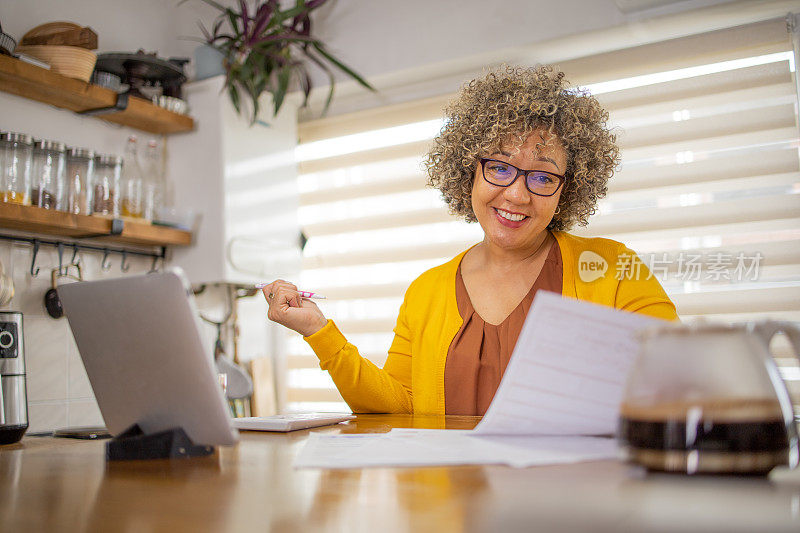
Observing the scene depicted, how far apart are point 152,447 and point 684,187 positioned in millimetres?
2068

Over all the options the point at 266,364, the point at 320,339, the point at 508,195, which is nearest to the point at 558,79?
the point at 508,195

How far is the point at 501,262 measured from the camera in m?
1.84

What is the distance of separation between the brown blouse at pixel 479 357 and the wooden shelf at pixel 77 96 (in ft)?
4.84

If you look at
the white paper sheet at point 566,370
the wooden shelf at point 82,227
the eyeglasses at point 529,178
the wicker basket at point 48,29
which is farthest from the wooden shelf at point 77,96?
the white paper sheet at point 566,370

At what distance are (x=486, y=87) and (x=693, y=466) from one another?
141cm

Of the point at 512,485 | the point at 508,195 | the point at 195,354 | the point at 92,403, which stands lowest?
the point at 92,403

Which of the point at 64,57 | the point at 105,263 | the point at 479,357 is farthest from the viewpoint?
the point at 105,263

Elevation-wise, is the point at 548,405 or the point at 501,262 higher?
the point at 501,262

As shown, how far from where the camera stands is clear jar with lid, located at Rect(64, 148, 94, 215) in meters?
2.25

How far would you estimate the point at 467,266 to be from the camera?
189cm

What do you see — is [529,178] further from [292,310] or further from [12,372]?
[12,372]

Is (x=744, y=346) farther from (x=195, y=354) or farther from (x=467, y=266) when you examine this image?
(x=467, y=266)

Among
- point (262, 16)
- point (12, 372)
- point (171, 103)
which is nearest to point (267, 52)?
point (262, 16)

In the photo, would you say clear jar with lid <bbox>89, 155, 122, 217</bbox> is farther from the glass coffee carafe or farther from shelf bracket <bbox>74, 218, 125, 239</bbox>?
the glass coffee carafe
